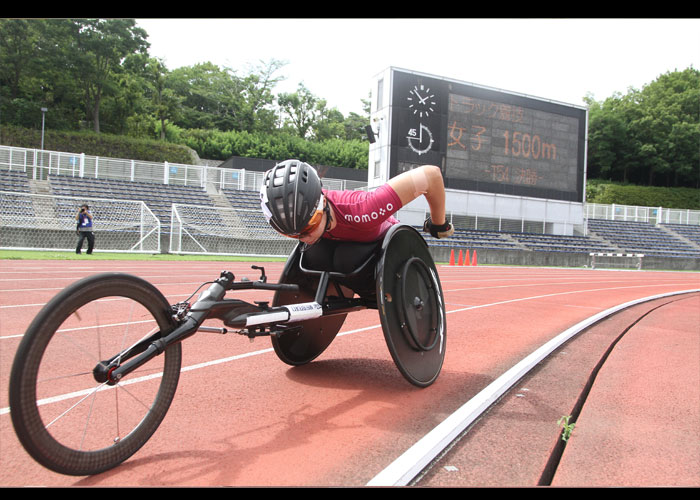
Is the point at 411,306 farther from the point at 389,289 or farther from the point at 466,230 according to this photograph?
the point at 466,230

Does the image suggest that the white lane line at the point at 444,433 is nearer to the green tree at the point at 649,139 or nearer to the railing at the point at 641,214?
the railing at the point at 641,214

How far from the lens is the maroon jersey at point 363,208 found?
299 cm

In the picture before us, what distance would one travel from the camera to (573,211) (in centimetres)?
3080

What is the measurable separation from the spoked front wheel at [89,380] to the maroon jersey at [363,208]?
4.03ft

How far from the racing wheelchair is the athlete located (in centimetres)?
18

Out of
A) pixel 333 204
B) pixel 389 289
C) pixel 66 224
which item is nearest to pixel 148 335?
pixel 333 204

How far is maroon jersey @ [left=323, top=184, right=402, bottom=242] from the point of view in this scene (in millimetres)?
2994

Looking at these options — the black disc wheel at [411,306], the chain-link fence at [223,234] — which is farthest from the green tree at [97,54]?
the black disc wheel at [411,306]

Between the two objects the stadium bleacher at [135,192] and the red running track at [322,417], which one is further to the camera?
the stadium bleacher at [135,192]

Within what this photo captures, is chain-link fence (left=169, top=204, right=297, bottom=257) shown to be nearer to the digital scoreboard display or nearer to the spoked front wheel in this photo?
the digital scoreboard display

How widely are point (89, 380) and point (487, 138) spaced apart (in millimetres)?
26535

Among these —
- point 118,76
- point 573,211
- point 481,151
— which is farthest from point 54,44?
point 573,211

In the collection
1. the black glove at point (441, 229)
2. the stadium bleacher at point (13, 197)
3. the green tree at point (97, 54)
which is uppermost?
the green tree at point (97, 54)

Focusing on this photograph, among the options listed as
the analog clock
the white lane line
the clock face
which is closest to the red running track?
the white lane line
